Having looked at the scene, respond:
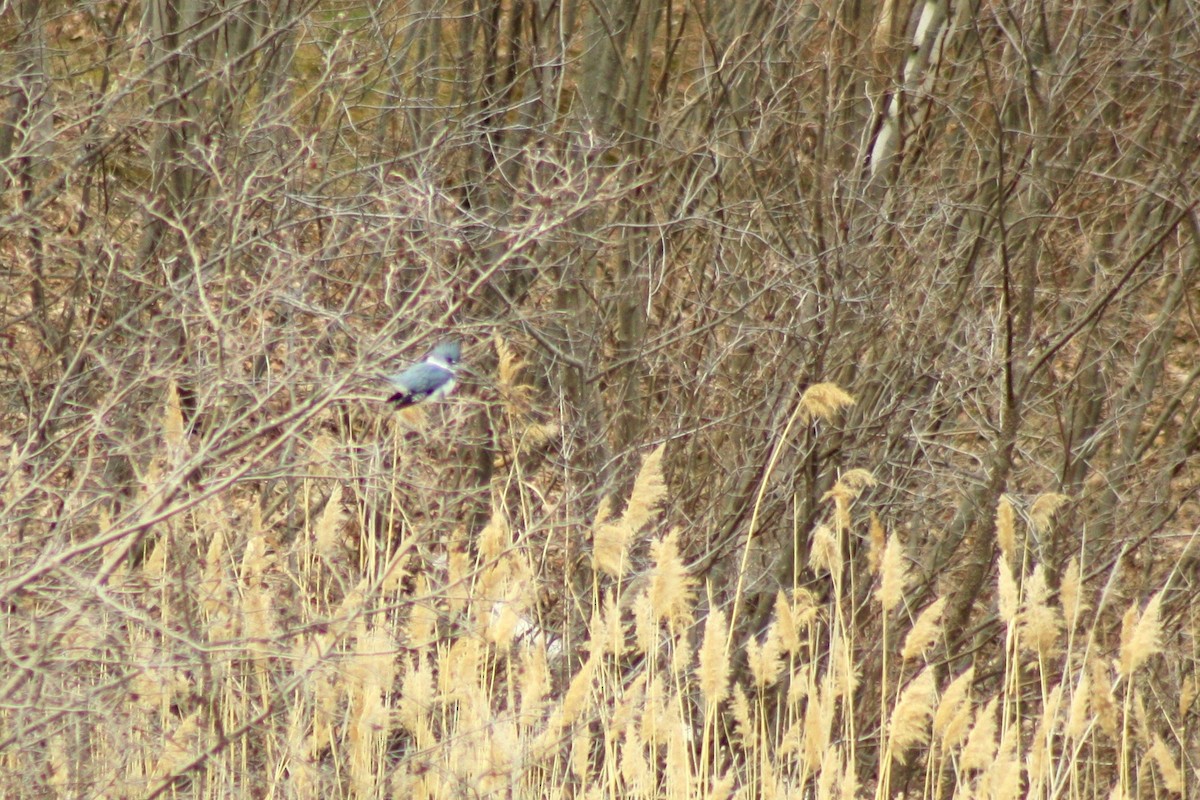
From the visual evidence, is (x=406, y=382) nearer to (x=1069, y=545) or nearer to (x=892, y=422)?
(x=892, y=422)

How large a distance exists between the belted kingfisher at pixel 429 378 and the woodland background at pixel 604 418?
67 millimetres

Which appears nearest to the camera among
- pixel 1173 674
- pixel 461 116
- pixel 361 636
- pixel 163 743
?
pixel 163 743

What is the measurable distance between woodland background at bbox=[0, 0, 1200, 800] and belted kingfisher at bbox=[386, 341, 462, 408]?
67mm

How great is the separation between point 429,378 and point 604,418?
218 cm

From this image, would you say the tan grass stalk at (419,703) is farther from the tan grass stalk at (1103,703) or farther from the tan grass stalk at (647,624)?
the tan grass stalk at (1103,703)

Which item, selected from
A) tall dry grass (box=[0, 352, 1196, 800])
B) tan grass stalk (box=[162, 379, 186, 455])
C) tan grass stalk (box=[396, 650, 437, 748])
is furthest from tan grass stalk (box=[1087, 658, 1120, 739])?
tan grass stalk (box=[162, 379, 186, 455])

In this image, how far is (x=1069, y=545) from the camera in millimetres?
5613

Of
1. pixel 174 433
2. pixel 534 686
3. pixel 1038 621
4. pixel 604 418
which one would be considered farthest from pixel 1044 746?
pixel 604 418

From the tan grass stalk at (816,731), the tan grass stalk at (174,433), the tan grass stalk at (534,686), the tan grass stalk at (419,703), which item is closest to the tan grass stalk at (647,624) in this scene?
the tan grass stalk at (534,686)

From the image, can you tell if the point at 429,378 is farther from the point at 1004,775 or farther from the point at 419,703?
the point at 1004,775

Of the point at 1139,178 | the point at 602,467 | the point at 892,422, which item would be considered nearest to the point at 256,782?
the point at 602,467

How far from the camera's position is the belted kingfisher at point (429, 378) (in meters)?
3.44

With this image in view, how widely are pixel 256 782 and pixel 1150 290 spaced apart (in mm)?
5282

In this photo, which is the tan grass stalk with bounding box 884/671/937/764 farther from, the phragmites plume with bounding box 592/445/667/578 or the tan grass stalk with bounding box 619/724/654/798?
the phragmites plume with bounding box 592/445/667/578
